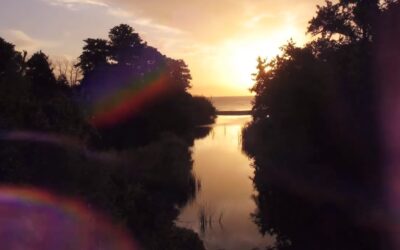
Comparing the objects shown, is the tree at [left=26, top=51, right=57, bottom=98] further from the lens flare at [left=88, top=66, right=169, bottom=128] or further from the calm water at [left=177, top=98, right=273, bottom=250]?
the calm water at [left=177, top=98, right=273, bottom=250]

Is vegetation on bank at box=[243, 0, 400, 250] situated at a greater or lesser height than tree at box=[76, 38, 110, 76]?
lesser

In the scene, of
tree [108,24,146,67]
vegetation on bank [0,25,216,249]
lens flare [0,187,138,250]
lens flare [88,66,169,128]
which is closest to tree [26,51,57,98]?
vegetation on bank [0,25,216,249]

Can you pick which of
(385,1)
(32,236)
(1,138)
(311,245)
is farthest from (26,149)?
(385,1)

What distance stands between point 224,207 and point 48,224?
61.6 feet

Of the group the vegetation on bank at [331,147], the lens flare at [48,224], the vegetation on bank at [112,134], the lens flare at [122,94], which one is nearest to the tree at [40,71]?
the vegetation on bank at [112,134]

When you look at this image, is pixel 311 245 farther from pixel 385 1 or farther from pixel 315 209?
pixel 385 1

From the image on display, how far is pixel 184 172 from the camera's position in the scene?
3353cm

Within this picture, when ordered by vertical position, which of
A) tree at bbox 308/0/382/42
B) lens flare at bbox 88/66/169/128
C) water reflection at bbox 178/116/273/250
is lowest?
water reflection at bbox 178/116/273/250

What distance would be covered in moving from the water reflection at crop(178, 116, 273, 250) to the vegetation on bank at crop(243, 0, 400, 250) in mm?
936

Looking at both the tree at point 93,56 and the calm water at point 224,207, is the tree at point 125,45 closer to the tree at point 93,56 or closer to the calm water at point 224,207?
the tree at point 93,56

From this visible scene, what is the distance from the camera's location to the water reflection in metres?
22.8

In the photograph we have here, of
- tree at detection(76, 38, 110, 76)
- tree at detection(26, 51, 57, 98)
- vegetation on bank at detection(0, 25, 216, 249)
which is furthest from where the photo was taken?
tree at detection(76, 38, 110, 76)

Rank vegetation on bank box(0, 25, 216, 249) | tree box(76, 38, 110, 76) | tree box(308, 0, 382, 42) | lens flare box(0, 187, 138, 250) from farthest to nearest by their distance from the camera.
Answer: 1. tree box(76, 38, 110, 76)
2. tree box(308, 0, 382, 42)
3. vegetation on bank box(0, 25, 216, 249)
4. lens flare box(0, 187, 138, 250)

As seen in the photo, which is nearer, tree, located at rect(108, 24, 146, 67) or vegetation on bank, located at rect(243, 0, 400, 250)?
vegetation on bank, located at rect(243, 0, 400, 250)
